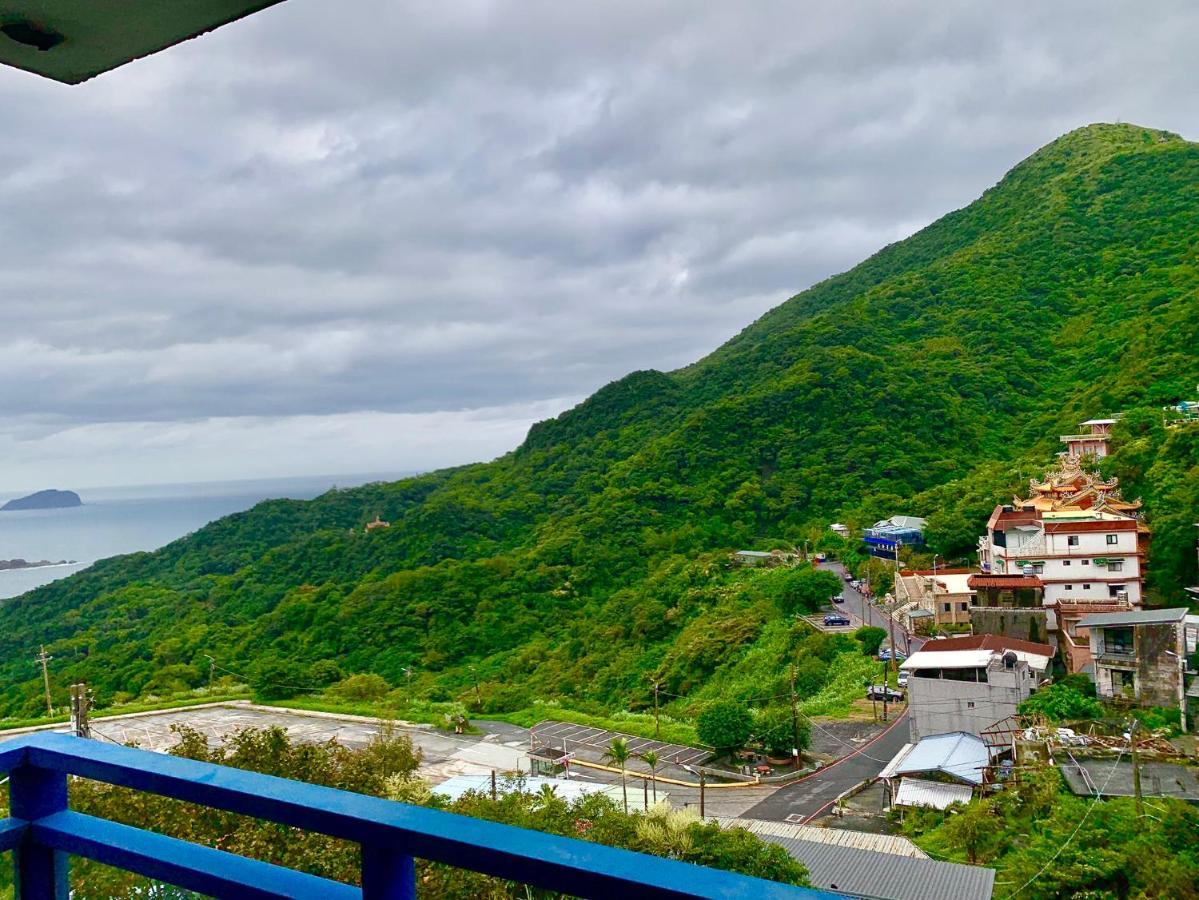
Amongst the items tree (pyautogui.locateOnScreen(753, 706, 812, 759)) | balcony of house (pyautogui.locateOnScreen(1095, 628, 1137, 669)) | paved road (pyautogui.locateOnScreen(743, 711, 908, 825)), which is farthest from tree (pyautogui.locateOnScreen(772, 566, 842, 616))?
balcony of house (pyautogui.locateOnScreen(1095, 628, 1137, 669))

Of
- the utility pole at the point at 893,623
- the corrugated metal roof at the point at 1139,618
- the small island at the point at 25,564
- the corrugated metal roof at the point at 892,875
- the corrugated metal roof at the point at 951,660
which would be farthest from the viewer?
the small island at the point at 25,564

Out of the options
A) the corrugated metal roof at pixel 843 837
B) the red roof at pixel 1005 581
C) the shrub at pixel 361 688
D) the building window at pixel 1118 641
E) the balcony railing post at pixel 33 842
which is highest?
the balcony railing post at pixel 33 842

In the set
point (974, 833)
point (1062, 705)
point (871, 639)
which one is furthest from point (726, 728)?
point (871, 639)

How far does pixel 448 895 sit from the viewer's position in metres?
3.05

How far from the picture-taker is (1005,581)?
1638 centimetres

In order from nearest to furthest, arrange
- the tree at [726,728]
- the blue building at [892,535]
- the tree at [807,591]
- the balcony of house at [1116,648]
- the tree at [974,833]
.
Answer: the tree at [974,833] < the balcony of house at [1116,648] < the tree at [726,728] < the tree at [807,591] < the blue building at [892,535]

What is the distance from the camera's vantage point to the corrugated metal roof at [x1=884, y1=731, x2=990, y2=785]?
34.5 feet

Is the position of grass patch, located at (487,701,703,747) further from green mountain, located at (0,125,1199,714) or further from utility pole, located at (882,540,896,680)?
utility pole, located at (882,540,896,680)

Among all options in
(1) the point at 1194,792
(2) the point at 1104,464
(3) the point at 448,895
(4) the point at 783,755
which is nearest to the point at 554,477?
(2) the point at 1104,464

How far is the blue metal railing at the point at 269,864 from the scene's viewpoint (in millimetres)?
696

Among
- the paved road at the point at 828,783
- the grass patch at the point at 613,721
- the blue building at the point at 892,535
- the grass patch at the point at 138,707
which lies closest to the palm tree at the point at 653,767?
the paved road at the point at 828,783

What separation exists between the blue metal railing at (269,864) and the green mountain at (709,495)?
17532 millimetres

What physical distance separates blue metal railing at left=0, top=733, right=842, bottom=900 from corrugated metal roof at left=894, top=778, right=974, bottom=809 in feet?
35.2

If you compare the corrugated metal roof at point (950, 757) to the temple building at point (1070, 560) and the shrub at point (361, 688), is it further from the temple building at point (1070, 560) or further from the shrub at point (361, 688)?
the shrub at point (361, 688)
